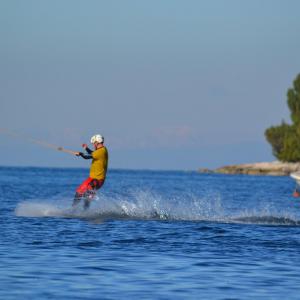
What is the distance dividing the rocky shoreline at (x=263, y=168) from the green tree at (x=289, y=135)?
260cm

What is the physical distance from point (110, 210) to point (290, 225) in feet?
16.5

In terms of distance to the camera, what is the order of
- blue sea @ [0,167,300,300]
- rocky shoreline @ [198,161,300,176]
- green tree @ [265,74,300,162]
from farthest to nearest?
rocky shoreline @ [198,161,300,176]
green tree @ [265,74,300,162]
blue sea @ [0,167,300,300]

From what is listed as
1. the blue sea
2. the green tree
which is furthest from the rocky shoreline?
the blue sea

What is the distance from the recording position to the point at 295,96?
126875 millimetres

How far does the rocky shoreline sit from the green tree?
103 inches

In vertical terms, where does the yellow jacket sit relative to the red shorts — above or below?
above

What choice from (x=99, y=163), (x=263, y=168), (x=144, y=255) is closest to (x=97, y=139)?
(x=99, y=163)

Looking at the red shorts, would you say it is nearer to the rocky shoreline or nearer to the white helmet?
the white helmet

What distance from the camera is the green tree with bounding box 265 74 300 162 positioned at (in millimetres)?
127125

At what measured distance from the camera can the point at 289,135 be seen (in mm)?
131125

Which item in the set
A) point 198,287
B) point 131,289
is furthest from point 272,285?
point 131,289

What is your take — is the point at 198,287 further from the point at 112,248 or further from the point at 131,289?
the point at 112,248

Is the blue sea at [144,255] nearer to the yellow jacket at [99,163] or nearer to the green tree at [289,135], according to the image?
the yellow jacket at [99,163]

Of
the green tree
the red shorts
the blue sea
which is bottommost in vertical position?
the blue sea
